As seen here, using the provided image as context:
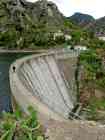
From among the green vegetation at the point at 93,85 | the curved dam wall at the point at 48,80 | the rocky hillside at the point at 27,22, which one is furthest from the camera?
the rocky hillside at the point at 27,22

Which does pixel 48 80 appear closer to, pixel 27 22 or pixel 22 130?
pixel 22 130

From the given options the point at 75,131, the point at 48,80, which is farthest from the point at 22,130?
the point at 48,80

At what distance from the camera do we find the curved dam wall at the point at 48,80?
50.9 ft

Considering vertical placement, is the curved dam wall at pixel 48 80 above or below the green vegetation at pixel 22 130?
below

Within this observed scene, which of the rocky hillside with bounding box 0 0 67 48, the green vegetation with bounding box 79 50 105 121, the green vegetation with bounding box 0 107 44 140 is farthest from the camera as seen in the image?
the rocky hillside with bounding box 0 0 67 48

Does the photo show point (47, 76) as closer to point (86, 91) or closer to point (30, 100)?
point (86, 91)

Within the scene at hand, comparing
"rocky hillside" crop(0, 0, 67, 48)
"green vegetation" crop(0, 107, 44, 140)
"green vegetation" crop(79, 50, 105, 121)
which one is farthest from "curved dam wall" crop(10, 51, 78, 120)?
"rocky hillside" crop(0, 0, 67, 48)

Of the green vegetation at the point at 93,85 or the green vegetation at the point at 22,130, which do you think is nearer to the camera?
the green vegetation at the point at 22,130

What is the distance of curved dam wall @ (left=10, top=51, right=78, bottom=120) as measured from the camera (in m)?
15.5

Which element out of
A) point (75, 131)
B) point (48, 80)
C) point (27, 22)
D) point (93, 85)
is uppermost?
point (27, 22)

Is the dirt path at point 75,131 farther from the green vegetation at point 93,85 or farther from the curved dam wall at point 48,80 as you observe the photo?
the green vegetation at point 93,85

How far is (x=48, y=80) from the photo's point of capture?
22125 millimetres

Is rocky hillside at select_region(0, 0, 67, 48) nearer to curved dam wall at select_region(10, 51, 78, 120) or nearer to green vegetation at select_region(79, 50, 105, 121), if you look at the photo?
green vegetation at select_region(79, 50, 105, 121)

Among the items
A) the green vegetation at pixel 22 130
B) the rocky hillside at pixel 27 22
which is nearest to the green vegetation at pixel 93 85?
the green vegetation at pixel 22 130
